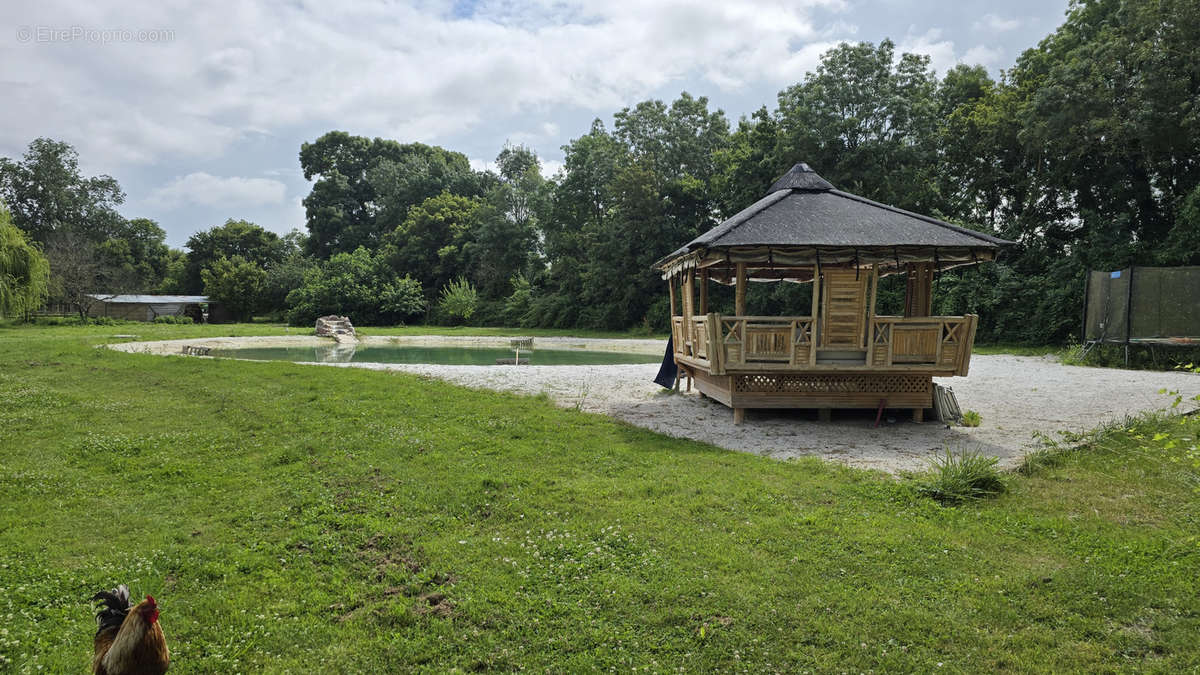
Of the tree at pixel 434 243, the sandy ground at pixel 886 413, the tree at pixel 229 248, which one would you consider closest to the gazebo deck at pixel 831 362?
the sandy ground at pixel 886 413

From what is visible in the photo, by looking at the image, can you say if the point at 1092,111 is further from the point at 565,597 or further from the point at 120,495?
the point at 120,495

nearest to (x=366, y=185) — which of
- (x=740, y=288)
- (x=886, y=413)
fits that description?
(x=740, y=288)

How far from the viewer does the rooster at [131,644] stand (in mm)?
2814

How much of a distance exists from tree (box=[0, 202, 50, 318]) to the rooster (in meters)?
34.6

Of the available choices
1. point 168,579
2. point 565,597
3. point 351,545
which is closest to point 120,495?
point 168,579

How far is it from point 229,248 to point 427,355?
168 feet

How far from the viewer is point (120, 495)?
602 cm

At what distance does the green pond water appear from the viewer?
76.0 ft

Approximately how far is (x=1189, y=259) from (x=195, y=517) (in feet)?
95.7

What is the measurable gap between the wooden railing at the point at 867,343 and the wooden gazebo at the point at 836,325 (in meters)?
0.02

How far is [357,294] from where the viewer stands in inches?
1761

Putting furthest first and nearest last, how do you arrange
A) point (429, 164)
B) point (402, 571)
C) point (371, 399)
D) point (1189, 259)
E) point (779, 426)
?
1. point (429, 164)
2. point (1189, 259)
3. point (371, 399)
4. point (779, 426)
5. point (402, 571)

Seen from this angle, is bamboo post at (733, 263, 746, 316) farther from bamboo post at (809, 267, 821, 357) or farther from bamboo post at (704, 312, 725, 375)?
bamboo post at (809, 267, 821, 357)

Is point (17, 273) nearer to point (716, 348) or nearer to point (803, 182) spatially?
point (716, 348)
